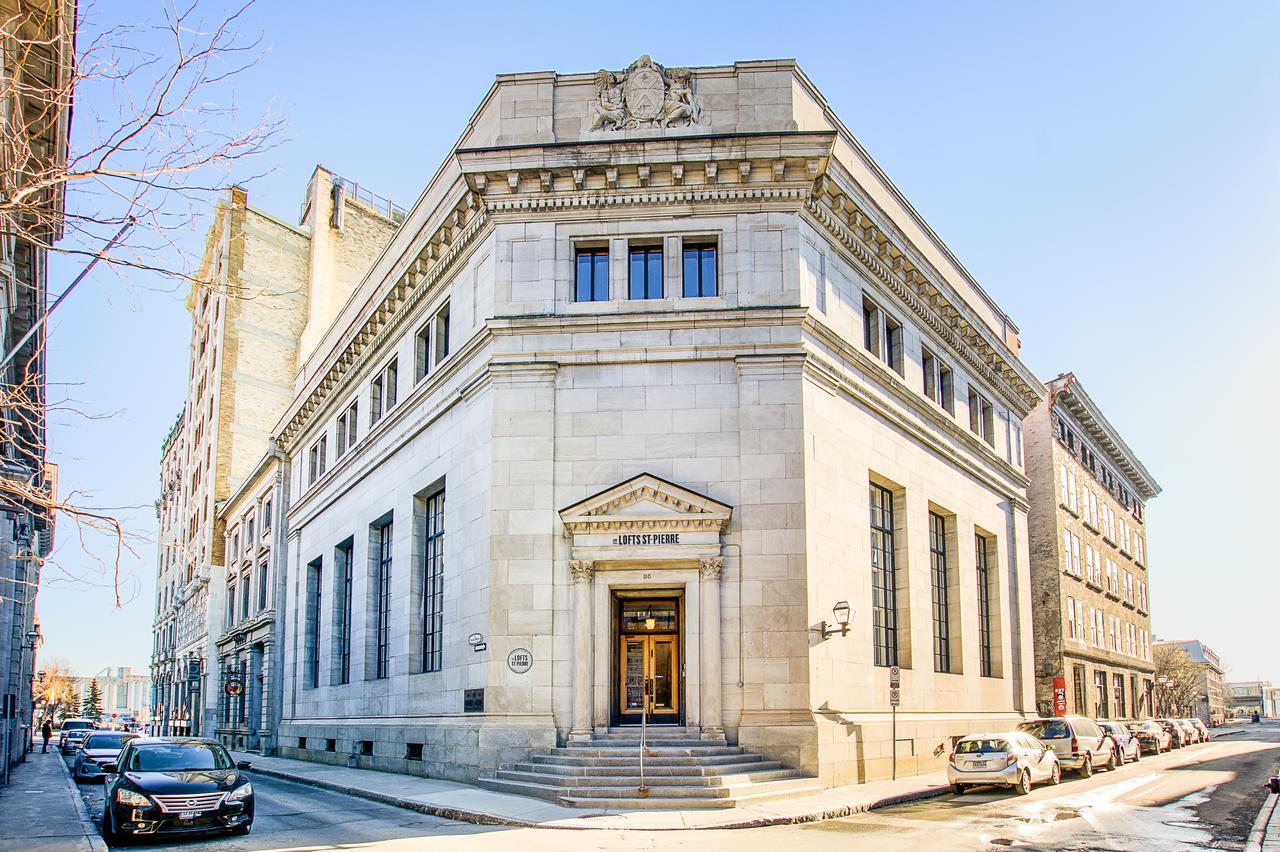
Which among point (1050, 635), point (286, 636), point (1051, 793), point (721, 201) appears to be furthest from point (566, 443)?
point (1050, 635)

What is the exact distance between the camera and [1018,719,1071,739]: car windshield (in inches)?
1213

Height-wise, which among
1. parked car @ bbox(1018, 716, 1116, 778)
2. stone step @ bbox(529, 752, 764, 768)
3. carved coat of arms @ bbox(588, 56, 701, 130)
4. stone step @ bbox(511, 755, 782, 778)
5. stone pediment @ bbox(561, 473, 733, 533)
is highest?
carved coat of arms @ bbox(588, 56, 701, 130)

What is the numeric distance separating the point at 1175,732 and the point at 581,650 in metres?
40.9

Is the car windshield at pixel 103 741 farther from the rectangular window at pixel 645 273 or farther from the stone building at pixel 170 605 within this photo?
the stone building at pixel 170 605

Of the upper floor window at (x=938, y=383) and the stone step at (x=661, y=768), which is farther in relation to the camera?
the upper floor window at (x=938, y=383)

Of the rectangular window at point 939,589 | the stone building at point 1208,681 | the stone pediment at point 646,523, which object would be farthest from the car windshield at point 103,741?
the stone building at point 1208,681

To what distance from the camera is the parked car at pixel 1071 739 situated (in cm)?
3033

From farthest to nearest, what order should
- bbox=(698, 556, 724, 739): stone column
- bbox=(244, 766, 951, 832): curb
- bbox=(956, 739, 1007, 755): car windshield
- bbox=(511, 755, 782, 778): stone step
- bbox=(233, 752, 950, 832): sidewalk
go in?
bbox=(956, 739, 1007, 755): car windshield
bbox=(698, 556, 724, 739): stone column
bbox=(511, 755, 782, 778): stone step
bbox=(233, 752, 950, 832): sidewalk
bbox=(244, 766, 951, 832): curb

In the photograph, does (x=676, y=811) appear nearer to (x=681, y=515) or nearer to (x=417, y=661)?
Result: (x=681, y=515)

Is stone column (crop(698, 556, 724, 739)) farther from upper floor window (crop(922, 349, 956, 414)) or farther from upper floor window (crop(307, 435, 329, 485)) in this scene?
upper floor window (crop(307, 435, 329, 485))

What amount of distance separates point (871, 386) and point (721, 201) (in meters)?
6.86

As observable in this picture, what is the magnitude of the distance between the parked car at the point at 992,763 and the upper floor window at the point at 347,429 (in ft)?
75.8

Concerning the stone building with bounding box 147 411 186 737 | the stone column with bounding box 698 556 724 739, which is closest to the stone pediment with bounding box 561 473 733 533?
the stone column with bounding box 698 556 724 739

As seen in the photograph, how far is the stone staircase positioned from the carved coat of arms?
14.5 meters
